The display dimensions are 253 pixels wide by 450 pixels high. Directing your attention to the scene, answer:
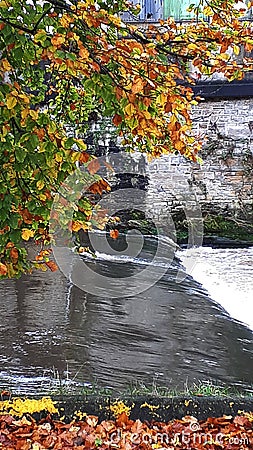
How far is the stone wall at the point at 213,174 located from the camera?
8.97 meters

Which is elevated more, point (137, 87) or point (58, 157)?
point (137, 87)

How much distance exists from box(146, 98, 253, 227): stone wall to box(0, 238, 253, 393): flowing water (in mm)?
2446

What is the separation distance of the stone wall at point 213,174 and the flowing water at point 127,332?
2446 millimetres

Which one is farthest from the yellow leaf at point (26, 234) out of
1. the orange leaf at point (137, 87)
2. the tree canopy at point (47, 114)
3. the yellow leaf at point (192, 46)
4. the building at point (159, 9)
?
the building at point (159, 9)

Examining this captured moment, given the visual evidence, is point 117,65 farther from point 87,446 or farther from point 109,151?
point 109,151

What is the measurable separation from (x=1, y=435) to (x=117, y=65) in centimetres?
153

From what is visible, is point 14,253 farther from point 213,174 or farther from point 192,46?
point 213,174

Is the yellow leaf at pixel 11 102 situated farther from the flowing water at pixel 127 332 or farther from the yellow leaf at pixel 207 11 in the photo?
the flowing water at pixel 127 332

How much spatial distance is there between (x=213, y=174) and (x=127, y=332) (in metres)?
5.17

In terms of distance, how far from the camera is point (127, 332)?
15.4 ft

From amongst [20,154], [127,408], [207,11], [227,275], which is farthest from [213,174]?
[20,154]

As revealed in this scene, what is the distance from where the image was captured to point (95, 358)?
4070 millimetres

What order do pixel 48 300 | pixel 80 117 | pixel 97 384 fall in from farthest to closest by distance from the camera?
pixel 48 300 → pixel 80 117 → pixel 97 384

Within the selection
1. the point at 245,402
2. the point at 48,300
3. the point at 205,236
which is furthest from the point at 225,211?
the point at 245,402
